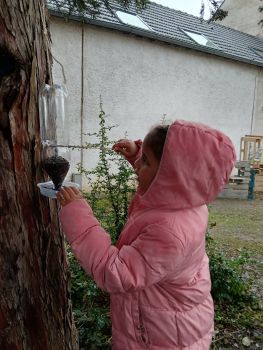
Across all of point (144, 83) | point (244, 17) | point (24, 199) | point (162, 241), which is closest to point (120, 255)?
point (162, 241)

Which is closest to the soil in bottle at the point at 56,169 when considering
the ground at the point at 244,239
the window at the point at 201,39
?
the ground at the point at 244,239

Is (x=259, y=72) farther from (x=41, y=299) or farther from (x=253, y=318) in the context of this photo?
(x=41, y=299)

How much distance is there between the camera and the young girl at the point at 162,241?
4.06 ft

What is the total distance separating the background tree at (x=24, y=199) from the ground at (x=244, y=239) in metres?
2.07

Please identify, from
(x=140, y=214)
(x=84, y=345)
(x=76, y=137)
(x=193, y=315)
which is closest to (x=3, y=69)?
(x=140, y=214)

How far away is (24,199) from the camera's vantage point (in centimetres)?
126

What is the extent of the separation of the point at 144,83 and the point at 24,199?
963 cm

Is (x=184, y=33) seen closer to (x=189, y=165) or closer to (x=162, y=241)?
(x=189, y=165)

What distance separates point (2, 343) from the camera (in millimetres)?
1312

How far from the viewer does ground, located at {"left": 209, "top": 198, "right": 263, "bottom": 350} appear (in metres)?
3.05

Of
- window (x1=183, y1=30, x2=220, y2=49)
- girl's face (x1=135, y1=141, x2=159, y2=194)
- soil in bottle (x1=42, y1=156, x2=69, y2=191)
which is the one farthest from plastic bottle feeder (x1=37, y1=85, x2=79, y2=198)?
window (x1=183, y1=30, x2=220, y2=49)

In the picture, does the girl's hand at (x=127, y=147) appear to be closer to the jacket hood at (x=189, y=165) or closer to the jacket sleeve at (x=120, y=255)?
the jacket hood at (x=189, y=165)

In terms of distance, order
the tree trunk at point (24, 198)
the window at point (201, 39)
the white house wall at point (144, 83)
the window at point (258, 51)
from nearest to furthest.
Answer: the tree trunk at point (24, 198)
the white house wall at point (144, 83)
the window at point (201, 39)
the window at point (258, 51)

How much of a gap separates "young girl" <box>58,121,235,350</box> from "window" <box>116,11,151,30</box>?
9.41 metres
